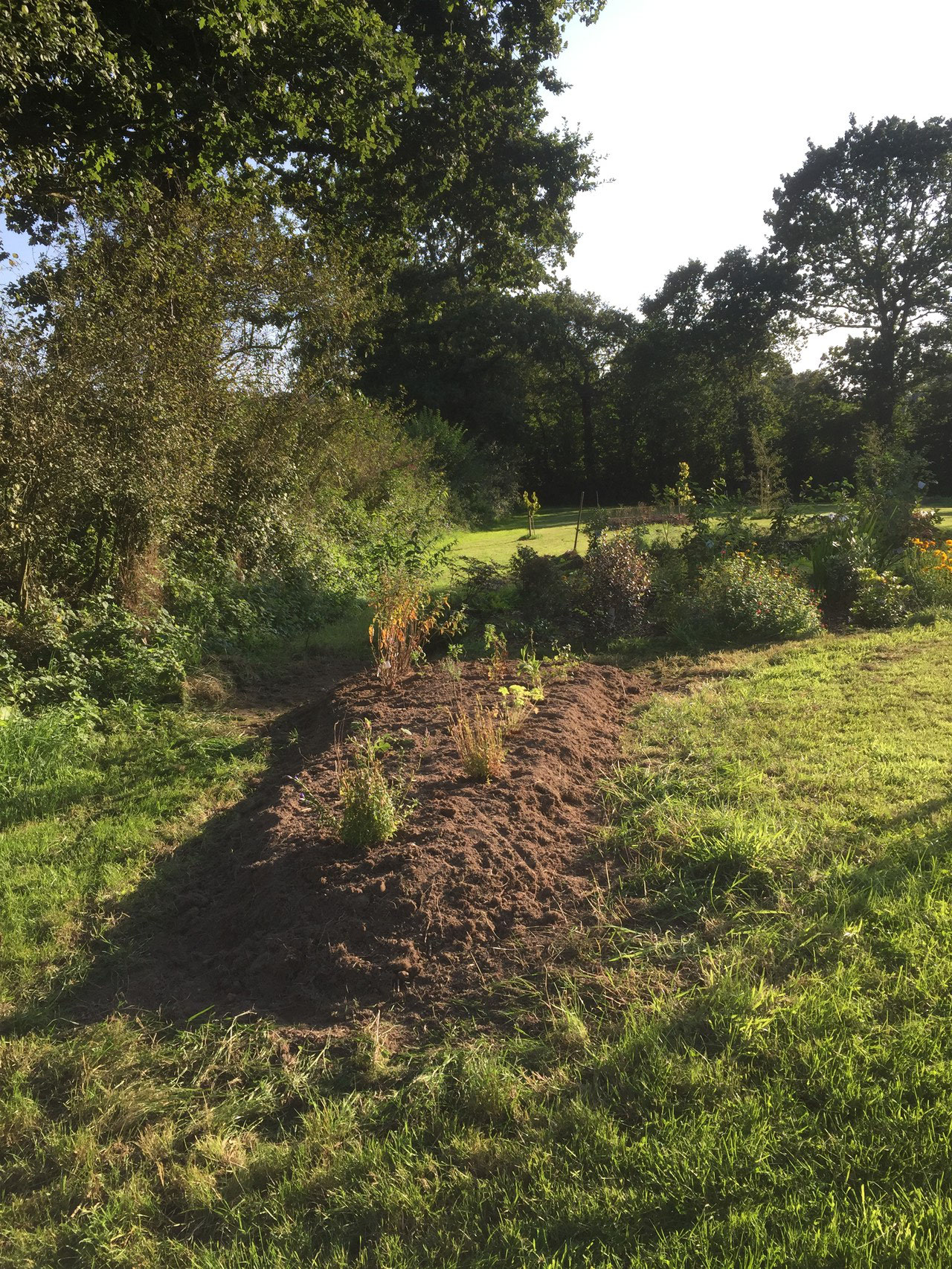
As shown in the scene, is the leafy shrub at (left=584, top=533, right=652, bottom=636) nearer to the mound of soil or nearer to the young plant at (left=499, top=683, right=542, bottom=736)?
the young plant at (left=499, top=683, right=542, bottom=736)

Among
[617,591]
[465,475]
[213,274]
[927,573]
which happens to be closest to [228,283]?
[213,274]

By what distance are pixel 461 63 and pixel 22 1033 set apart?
12.6m

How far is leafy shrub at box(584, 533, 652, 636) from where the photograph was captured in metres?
8.05

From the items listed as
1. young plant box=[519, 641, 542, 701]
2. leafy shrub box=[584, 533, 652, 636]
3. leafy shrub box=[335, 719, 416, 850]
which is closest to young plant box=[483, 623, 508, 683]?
young plant box=[519, 641, 542, 701]

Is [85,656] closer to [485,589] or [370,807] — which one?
[370,807]

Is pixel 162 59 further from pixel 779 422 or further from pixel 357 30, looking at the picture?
pixel 779 422

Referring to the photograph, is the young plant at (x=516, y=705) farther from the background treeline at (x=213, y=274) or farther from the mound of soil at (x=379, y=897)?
the background treeline at (x=213, y=274)

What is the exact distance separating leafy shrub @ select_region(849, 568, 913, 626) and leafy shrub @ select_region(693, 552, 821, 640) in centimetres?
49

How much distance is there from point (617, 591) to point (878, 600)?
109 inches

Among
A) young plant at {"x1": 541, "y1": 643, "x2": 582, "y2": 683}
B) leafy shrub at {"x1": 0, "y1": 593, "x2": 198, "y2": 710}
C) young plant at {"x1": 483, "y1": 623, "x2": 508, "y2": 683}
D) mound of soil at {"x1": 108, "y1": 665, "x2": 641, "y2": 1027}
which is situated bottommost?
mound of soil at {"x1": 108, "y1": 665, "x2": 641, "y2": 1027}

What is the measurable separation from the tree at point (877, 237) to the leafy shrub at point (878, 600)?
2391 cm

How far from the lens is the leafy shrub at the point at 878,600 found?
8.10 meters

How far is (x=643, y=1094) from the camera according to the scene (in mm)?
2219

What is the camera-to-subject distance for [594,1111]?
2182mm
